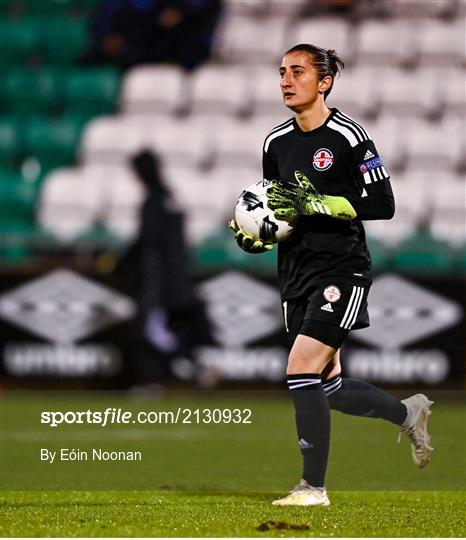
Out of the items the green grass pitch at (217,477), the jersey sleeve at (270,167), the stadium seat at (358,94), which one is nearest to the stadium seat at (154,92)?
the stadium seat at (358,94)

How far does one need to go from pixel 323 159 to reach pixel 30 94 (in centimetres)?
1082

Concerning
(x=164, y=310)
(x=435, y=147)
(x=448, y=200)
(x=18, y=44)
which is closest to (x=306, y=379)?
(x=164, y=310)

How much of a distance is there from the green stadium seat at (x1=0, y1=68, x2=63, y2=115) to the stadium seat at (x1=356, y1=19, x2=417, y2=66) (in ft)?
11.7

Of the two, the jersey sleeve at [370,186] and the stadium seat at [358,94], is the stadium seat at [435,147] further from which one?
the jersey sleeve at [370,186]

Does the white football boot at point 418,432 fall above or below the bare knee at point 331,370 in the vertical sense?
below

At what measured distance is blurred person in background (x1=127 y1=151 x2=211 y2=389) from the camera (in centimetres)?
1113

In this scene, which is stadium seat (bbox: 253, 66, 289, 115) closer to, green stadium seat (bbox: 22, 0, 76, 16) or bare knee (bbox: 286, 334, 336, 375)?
green stadium seat (bbox: 22, 0, 76, 16)

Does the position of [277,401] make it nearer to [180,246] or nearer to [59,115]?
[180,246]

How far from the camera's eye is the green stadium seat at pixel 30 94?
15.6m

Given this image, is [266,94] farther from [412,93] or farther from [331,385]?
[331,385]

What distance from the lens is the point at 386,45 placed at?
15.4 m

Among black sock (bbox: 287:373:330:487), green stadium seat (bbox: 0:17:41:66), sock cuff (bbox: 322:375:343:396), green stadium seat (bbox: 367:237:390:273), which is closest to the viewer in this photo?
black sock (bbox: 287:373:330:487)

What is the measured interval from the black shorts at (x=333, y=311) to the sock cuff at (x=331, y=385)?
42 cm

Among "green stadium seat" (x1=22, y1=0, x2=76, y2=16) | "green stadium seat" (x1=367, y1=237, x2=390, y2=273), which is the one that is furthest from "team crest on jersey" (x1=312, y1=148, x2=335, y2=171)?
"green stadium seat" (x1=22, y1=0, x2=76, y2=16)
